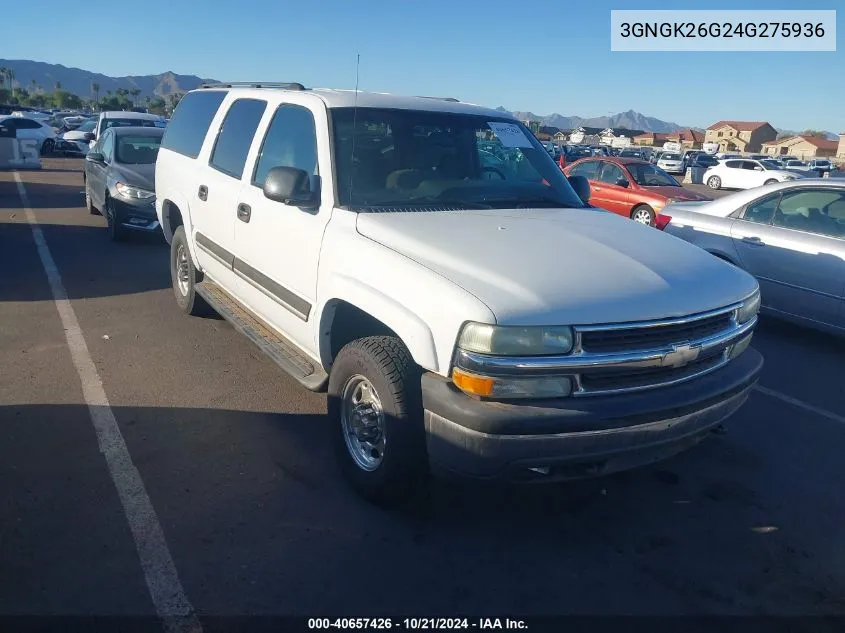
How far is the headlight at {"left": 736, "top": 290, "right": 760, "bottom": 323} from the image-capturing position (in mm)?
3533

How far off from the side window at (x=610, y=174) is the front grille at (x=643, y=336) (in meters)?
11.6

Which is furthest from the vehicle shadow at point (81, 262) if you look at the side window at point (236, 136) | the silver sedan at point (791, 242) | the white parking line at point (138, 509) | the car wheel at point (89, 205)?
the silver sedan at point (791, 242)

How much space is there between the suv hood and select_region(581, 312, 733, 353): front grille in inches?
2.3

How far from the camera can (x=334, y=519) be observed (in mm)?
3439

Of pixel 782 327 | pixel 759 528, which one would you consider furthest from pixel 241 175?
pixel 782 327

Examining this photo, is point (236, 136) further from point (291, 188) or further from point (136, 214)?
point (136, 214)

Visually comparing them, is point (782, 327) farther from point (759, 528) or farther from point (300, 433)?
point (300, 433)

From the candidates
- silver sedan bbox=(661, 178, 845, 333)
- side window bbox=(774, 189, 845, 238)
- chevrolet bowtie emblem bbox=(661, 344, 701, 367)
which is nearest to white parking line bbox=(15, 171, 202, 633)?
chevrolet bowtie emblem bbox=(661, 344, 701, 367)

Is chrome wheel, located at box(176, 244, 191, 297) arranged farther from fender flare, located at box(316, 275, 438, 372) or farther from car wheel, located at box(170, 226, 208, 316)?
fender flare, located at box(316, 275, 438, 372)

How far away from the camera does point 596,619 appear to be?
2.86 metres

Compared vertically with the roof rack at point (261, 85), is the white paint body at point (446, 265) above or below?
below

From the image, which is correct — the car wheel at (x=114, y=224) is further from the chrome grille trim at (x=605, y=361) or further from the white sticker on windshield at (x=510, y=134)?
the chrome grille trim at (x=605, y=361)

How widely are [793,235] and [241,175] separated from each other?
5.29 m

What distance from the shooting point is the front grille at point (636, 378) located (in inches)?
115
